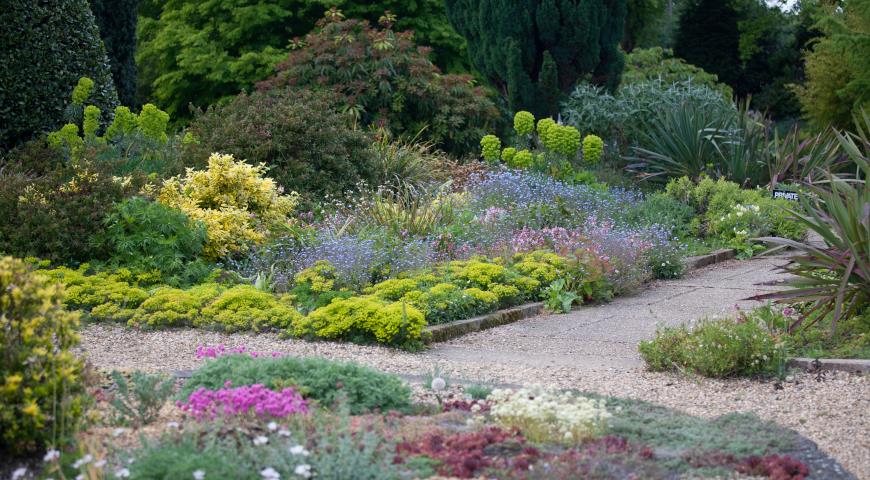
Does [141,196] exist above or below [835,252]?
below

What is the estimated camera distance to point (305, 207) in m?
10.7

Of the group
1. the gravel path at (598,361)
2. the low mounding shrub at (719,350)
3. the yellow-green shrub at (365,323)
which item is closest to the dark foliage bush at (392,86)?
the gravel path at (598,361)

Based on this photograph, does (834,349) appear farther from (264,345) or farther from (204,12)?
(204,12)

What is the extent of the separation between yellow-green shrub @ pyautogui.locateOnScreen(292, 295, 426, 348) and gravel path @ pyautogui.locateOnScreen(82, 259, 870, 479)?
0.41ft

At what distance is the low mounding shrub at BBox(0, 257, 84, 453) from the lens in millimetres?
3658

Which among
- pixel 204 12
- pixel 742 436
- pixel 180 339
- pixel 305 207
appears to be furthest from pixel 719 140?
pixel 204 12

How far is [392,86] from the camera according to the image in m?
15.4

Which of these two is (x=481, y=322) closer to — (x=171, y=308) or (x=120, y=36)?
(x=171, y=308)

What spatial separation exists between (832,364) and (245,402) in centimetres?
362

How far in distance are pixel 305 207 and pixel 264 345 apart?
4.13 metres

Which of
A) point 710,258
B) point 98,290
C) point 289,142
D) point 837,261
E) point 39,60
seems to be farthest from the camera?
point 39,60

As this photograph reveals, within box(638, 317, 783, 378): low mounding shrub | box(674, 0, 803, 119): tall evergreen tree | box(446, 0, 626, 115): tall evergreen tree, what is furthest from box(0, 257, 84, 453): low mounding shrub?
box(674, 0, 803, 119): tall evergreen tree

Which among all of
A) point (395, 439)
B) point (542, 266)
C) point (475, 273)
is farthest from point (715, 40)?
point (395, 439)

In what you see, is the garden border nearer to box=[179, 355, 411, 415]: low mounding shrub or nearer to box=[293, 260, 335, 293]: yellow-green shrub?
box=[293, 260, 335, 293]: yellow-green shrub
